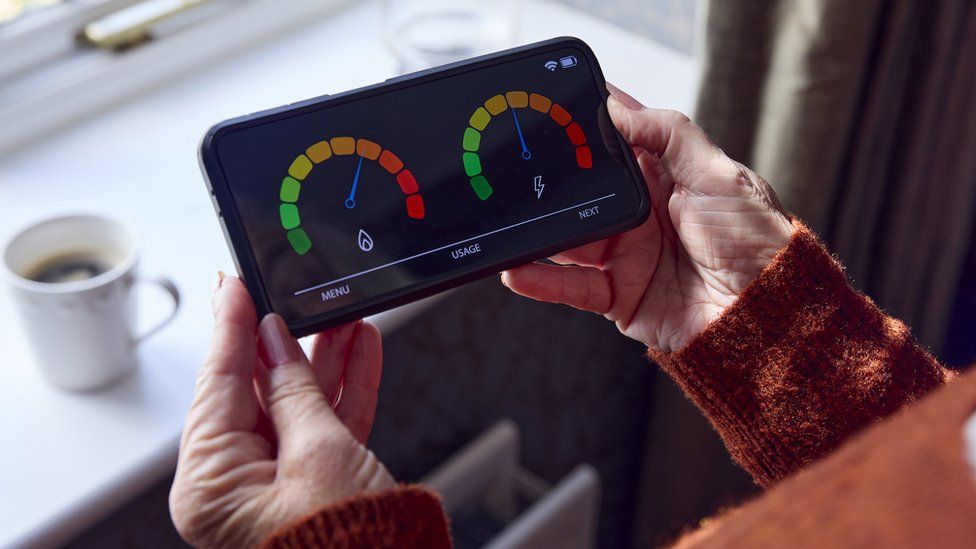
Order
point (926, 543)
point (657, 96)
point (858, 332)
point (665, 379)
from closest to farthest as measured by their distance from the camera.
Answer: point (926, 543) → point (858, 332) → point (657, 96) → point (665, 379)

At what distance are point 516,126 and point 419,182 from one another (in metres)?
0.09

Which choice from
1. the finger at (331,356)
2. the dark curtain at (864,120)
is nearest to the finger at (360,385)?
the finger at (331,356)

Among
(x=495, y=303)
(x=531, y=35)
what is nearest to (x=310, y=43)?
(x=531, y=35)

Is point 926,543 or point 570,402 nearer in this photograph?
point 926,543

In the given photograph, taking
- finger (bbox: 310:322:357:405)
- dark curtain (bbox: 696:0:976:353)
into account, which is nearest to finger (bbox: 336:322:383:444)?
finger (bbox: 310:322:357:405)

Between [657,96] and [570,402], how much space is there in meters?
0.45

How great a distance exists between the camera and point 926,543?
17 cm

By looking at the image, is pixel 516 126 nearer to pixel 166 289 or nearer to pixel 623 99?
pixel 623 99

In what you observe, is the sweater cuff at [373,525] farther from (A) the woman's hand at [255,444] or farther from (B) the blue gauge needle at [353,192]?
(B) the blue gauge needle at [353,192]

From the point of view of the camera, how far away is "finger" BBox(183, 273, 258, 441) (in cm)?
51

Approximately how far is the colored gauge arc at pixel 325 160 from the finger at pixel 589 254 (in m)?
0.15

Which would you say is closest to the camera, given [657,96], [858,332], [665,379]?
[858,332]

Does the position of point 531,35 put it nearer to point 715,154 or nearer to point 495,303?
point 495,303

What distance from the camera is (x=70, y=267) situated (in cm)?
75
